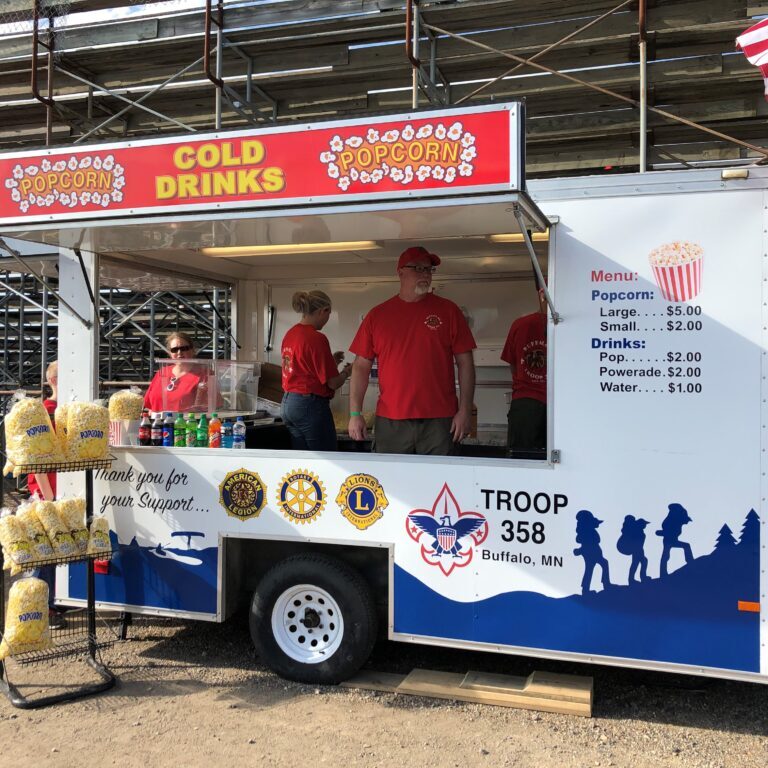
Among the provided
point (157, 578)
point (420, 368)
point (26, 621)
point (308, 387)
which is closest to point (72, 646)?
point (26, 621)

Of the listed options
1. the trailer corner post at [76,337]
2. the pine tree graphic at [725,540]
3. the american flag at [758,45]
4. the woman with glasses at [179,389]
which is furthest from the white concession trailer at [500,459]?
the woman with glasses at [179,389]

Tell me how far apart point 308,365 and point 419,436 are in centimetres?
109

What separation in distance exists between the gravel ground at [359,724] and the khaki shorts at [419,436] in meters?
1.25

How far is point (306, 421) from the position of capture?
5043mm

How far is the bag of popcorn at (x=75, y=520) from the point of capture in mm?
4188

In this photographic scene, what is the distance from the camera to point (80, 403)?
4.24 m

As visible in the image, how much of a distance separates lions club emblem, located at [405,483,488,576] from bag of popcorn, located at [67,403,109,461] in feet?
5.72

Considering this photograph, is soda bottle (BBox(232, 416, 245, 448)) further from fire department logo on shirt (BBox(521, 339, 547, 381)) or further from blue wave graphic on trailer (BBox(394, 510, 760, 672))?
fire department logo on shirt (BBox(521, 339, 547, 381))

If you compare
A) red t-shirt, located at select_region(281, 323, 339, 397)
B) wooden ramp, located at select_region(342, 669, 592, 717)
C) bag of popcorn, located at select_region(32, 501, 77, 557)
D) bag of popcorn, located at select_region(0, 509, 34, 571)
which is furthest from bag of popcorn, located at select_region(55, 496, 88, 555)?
wooden ramp, located at select_region(342, 669, 592, 717)

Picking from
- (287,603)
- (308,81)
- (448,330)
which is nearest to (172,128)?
(308,81)

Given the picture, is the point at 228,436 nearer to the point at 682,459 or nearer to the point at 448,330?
the point at 448,330

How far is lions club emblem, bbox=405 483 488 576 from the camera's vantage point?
149 inches

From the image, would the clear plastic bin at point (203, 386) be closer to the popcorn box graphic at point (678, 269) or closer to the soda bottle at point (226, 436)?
the soda bottle at point (226, 436)

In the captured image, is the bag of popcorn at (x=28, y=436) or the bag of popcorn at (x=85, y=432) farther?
the bag of popcorn at (x=85, y=432)
